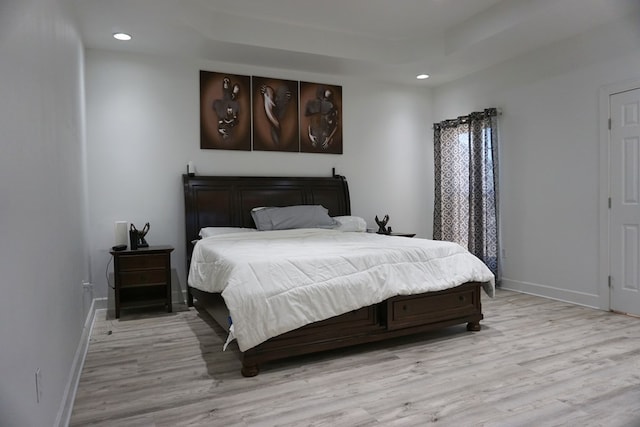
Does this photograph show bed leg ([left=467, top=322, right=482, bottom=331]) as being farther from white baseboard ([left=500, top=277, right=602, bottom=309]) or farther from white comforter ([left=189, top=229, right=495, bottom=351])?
white baseboard ([left=500, top=277, right=602, bottom=309])

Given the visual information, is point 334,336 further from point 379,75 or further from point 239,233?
point 379,75

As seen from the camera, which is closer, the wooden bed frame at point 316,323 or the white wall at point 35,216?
the white wall at point 35,216

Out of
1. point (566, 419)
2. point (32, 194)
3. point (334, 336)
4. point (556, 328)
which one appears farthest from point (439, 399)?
point (32, 194)

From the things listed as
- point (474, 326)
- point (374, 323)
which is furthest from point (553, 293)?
point (374, 323)

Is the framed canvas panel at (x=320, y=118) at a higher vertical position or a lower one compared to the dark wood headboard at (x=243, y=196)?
higher

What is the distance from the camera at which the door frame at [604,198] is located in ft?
13.1

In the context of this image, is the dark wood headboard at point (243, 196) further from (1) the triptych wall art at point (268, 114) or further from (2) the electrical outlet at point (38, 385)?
(2) the electrical outlet at point (38, 385)

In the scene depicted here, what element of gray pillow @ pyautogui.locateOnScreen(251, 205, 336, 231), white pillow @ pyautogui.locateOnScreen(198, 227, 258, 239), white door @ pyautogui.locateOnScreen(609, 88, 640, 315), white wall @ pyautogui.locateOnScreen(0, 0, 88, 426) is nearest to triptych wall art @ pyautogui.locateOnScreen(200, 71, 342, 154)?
gray pillow @ pyautogui.locateOnScreen(251, 205, 336, 231)

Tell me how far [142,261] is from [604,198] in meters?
4.57

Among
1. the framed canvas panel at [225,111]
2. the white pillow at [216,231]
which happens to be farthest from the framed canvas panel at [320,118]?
the white pillow at [216,231]

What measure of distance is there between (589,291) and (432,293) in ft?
6.81

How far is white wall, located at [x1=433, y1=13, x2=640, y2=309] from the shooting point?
409 centimetres

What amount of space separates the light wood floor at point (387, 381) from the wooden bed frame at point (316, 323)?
0.40ft

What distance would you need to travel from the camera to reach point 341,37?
4.81m
